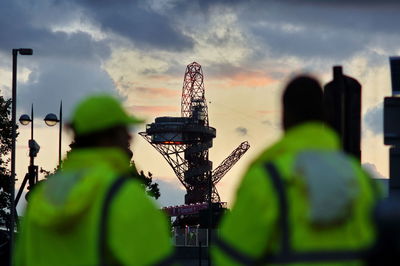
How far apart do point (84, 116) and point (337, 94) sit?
5472mm

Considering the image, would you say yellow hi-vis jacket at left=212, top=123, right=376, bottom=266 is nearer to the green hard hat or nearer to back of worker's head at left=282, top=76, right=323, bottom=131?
back of worker's head at left=282, top=76, right=323, bottom=131

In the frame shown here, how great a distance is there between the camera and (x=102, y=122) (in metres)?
4.64

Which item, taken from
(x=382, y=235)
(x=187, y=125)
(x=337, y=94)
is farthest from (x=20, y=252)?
(x=187, y=125)

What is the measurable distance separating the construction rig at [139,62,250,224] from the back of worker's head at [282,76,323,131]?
14212cm

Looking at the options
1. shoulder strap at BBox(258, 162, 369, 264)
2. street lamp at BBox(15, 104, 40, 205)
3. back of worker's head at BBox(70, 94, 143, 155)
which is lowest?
shoulder strap at BBox(258, 162, 369, 264)

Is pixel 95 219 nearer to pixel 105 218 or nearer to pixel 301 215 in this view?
pixel 105 218

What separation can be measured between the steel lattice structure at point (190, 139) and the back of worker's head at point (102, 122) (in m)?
142

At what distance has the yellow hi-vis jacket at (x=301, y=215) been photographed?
4180 mm

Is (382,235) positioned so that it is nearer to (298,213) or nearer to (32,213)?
(298,213)

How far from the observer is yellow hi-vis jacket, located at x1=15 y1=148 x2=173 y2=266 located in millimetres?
4289

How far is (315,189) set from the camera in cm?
420

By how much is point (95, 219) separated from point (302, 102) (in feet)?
3.05

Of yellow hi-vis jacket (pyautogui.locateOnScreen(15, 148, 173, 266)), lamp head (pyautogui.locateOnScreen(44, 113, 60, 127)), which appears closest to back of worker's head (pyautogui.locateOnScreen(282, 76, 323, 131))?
yellow hi-vis jacket (pyautogui.locateOnScreen(15, 148, 173, 266))

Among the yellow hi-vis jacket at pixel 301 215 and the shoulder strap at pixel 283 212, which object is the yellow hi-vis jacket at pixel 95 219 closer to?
the yellow hi-vis jacket at pixel 301 215
